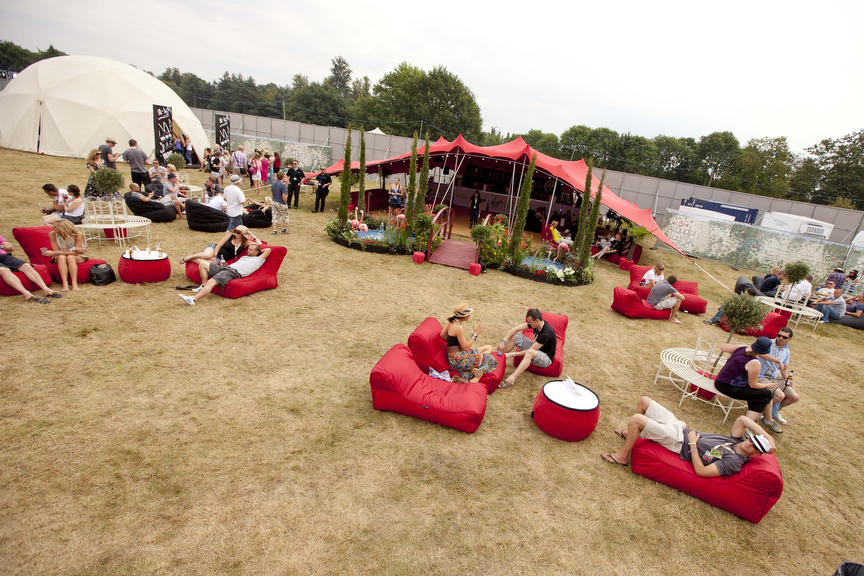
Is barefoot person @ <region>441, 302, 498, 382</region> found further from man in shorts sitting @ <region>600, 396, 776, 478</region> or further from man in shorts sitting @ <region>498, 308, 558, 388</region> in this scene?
man in shorts sitting @ <region>600, 396, 776, 478</region>

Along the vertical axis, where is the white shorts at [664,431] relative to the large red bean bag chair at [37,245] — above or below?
below

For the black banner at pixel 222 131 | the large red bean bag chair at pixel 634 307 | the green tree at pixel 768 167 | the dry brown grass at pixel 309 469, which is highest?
the green tree at pixel 768 167

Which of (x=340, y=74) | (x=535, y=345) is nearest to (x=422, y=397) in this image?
(x=535, y=345)

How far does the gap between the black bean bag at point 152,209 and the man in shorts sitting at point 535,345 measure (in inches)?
347

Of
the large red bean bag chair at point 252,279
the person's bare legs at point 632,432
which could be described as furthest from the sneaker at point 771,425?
the large red bean bag chair at point 252,279

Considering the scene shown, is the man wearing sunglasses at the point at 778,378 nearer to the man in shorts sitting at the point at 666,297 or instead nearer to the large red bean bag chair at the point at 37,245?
the man in shorts sitting at the point at 666,297

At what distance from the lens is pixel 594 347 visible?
701 cm

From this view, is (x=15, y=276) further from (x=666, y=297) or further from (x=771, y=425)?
(x=666, y=297)

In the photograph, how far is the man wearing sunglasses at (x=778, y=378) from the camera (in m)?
5.17

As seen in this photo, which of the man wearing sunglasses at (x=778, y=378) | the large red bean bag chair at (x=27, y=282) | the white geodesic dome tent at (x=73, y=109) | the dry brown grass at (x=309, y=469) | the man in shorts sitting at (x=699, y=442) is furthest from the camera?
the white geodesic dome tent at (x=73, y=109)

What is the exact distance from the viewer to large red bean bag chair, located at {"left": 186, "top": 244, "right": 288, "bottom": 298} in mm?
6820

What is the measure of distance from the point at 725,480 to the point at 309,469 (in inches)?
156

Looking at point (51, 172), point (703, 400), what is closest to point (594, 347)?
point (703, 400)

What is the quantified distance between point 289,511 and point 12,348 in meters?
4.36
